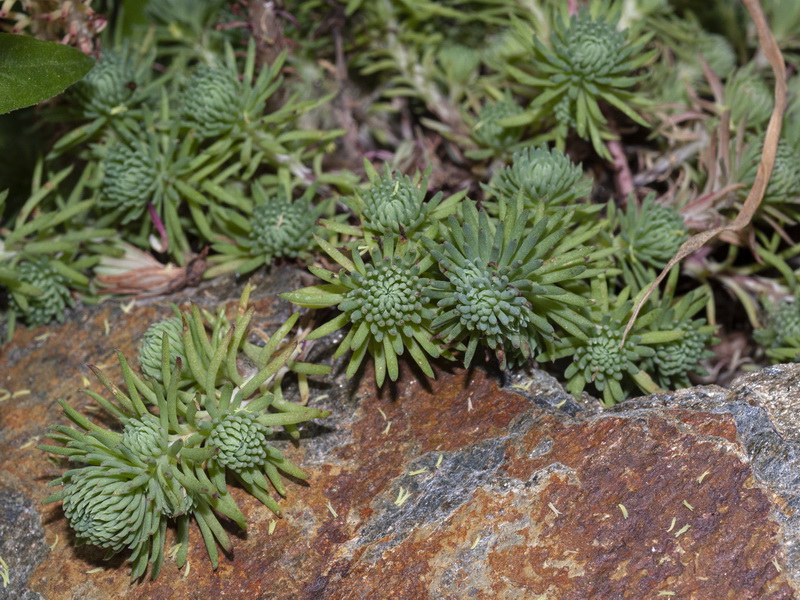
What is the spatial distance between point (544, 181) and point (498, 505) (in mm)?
1010

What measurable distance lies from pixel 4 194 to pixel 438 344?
1.61 m

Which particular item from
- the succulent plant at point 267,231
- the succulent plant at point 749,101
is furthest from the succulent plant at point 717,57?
the succulent plant at point 267,231

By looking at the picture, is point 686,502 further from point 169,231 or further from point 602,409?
point 169,231

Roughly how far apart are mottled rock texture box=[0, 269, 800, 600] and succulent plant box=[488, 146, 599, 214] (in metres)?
0.59

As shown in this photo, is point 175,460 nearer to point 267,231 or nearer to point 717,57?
point 267,231

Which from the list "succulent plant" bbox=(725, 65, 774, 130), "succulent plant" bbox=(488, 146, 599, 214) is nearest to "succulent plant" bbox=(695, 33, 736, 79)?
"succulent plant" bbox=(725, 65, 774, 130)

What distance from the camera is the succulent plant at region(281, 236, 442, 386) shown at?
210 centimetres

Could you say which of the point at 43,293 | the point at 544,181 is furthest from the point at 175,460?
the point at 544,181

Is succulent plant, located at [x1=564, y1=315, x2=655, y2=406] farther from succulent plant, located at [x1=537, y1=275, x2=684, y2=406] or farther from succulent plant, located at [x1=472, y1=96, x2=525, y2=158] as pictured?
succulent plant, located at [x1=472, y1=96, x2=525, y2=158]

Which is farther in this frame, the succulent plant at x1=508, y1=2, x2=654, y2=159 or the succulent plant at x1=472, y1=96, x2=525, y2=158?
the succulent plant at x1=472, y1=96, x2=525, y2=158

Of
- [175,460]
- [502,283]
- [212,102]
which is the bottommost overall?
Answer: [175,460]

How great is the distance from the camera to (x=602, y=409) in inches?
87.2

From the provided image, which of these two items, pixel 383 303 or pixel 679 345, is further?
pixel 679 345

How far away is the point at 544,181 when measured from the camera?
2.33 meters
